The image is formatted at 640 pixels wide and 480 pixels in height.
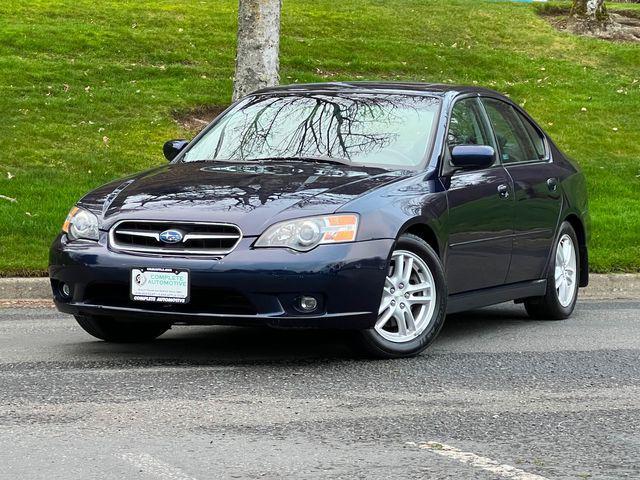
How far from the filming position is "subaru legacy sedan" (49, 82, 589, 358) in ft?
22.5

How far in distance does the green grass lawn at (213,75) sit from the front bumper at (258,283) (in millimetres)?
3719

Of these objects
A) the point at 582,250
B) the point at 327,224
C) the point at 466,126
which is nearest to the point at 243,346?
the point at 327,224

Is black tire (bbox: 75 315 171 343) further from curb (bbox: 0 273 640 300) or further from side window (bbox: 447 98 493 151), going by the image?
curb (bbox: 0 273 640 300)

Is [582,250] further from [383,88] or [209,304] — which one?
[209,304]

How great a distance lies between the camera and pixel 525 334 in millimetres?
8789

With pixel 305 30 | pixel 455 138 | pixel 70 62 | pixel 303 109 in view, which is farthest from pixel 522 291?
pixel 305 30

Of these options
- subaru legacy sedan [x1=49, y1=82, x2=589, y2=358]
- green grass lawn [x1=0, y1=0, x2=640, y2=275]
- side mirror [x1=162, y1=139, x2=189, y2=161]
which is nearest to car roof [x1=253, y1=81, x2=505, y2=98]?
subaru legacy sedan [x1=49, y1=82, x2=589, y2=358]

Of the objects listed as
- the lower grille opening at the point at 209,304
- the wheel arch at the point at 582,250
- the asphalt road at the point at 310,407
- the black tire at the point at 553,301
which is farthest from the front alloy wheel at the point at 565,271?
the lower grille opening at the point at 209,304

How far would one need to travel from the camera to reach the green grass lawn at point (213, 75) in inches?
575

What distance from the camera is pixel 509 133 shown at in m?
9.15

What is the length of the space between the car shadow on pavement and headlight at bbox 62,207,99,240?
27.4 inches

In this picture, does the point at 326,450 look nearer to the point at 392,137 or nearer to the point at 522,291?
the point at 392,137

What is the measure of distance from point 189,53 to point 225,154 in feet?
48.6

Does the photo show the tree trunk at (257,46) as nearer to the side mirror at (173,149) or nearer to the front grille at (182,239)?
the side mirror at (173,149)
